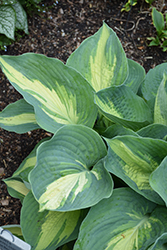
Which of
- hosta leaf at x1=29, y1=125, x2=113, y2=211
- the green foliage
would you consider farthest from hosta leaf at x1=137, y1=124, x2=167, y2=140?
the green foliage

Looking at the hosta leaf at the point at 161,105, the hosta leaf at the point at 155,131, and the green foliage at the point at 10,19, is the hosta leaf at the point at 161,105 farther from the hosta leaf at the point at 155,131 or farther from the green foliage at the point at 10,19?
the green foliage at the point at 10,19

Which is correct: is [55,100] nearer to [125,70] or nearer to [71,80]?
[71,80]

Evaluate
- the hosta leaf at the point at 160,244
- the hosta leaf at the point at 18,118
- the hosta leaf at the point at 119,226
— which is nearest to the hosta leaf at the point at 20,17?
the hosta leaf at the point at 18,118

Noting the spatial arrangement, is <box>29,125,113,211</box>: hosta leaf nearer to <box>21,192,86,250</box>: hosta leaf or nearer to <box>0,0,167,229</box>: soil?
<box>21,192,86,250</box>: hosta leaf

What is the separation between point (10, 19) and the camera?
1.40m

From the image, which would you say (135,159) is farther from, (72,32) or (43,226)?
(72,32)

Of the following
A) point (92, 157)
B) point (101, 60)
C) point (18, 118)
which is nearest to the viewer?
point (92, 157)

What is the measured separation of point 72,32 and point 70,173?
1.24m

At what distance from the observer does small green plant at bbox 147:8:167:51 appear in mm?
Answer: 1659

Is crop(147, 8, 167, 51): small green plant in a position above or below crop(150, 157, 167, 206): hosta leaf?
above

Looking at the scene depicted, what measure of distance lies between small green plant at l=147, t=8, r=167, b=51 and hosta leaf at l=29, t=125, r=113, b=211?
3.98ft

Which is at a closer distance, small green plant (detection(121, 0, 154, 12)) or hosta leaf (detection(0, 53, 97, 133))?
hosta leaf (detection(0, 53, 97, 133))

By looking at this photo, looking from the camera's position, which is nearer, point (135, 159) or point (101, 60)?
point (135, 159)

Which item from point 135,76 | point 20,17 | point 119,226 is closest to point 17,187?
point 119,226
